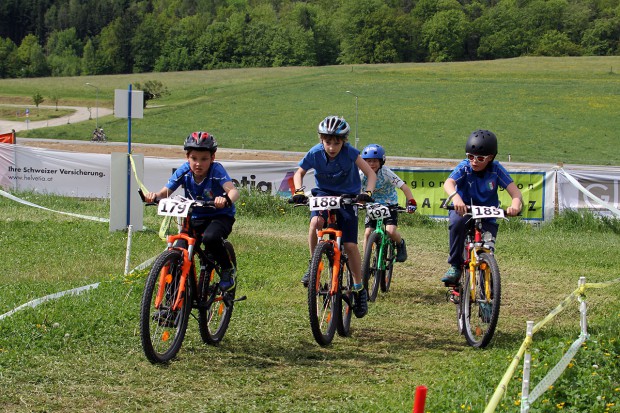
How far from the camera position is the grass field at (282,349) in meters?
5.98

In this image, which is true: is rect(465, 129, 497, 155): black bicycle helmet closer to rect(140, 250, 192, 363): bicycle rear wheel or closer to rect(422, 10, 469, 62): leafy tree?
rect(140, 250, 192, 363): bicycle rear wheel

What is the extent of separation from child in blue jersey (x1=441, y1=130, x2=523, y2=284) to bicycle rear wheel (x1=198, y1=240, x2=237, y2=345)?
203cm

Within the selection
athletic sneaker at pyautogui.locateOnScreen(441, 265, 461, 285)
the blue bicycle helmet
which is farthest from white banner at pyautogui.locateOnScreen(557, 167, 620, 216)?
athletic sneaker at pyautogui.locateOnScreen(441, 265, 461, 285)

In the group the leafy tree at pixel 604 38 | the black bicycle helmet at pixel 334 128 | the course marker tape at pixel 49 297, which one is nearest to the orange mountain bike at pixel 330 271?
A: the black bicycle helmet at pixel 334 128

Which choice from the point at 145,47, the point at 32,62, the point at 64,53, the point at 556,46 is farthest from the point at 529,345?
the point at 64,53

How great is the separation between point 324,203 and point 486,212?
4.63ft

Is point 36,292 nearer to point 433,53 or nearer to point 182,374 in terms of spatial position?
point 182,374

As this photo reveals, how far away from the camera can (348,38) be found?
124500 mm

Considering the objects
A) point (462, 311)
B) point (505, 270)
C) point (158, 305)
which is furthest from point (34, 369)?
point (505, 270)

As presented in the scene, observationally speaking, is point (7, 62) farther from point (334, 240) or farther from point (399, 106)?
point (334, 240)

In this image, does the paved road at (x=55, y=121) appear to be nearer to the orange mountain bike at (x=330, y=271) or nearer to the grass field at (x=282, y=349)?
the grass field at (x=282, y=349)

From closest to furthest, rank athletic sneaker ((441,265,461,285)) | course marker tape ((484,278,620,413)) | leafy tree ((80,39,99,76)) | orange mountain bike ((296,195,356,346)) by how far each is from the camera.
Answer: course marker tape ((484,278,620,413)) < orange mountain bike ((296,195,356,346)) < athletic sneaker ((441,265,461,285)) < leafy tree ((80,39,99,76))

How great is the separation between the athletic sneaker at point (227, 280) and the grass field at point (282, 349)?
1.69 ft

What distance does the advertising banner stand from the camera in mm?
18953
